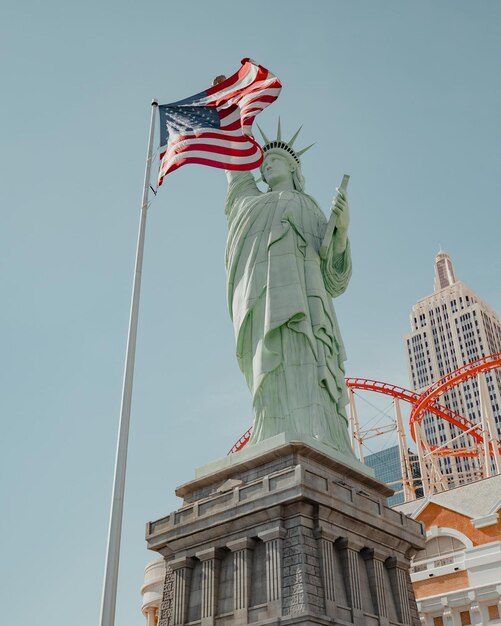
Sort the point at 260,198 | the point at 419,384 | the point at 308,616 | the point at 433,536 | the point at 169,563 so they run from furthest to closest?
the point at 419,384 → the point at 433,536 → the point at 260,198 → the point at 169,563 → the point at 308,616

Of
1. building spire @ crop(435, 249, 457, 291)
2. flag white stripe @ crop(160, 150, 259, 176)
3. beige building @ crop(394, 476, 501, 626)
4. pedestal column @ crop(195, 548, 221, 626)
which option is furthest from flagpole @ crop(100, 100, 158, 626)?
building spire @ crop(435, 249, 457, 291)

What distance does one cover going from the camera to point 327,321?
18016mm

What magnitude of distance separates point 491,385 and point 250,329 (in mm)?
75088

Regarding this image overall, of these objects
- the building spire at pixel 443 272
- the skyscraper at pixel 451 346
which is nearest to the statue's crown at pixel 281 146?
the skyscraper at pixel 451 346

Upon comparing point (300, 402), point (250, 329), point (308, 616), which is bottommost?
point (308, 616)

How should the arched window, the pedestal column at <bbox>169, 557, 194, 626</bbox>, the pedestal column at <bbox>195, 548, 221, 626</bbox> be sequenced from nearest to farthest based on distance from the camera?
the pedestal column at <bbox>195, 548, 221, 626</bbox> → the pedestal column at <bbox>169, 557, 194, 626</bbox> → the arched window

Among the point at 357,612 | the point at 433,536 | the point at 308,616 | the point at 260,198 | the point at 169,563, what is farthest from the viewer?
the point at 433,536

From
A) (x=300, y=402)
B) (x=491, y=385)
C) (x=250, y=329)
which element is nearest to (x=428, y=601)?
(x=300, y=402)

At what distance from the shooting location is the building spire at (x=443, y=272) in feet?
341

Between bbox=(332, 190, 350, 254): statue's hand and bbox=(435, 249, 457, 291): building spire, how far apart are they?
87.0m

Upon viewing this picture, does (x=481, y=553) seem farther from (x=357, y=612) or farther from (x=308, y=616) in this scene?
(x=308, y=616)

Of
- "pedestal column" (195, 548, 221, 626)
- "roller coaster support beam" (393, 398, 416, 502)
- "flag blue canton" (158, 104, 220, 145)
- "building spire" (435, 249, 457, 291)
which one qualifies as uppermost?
"building spire" (435, 249, 457, 291)

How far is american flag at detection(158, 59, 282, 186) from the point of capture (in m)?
14.8

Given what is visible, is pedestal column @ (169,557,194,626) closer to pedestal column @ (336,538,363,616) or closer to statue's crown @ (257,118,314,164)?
pedestal column @ (336,538,363,616)
